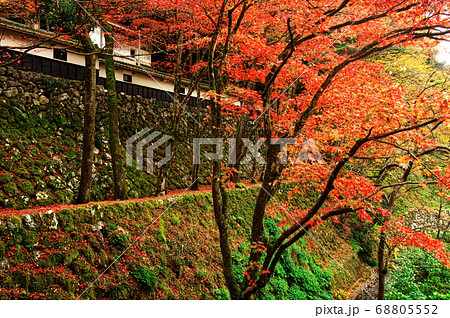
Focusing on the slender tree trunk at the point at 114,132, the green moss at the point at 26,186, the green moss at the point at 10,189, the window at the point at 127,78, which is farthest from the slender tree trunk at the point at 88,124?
the window at the point at 127,78

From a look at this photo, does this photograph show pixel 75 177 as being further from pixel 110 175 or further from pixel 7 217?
pixel 7 217

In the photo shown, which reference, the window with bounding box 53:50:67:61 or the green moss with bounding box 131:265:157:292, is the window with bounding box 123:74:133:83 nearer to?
the window with bounding box 53:50:67:61

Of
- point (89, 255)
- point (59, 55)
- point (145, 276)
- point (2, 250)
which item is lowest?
point (145, 276)

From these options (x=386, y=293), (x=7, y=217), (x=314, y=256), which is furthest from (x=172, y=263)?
(x=386, y=293)

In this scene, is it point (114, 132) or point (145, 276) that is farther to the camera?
point (114, 132)

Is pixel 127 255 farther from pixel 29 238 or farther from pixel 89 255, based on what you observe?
pixel 29 238

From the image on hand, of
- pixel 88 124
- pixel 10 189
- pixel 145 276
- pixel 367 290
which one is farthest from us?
pixel 367 290

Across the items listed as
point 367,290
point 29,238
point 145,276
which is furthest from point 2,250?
point 367,290

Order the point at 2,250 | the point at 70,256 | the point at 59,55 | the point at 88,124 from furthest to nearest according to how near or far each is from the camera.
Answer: the point at 59,55 < the point at 88,124 < the point at 70,256 < the point at 2,250

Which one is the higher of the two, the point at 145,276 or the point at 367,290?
the point at 145,276

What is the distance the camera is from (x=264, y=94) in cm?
740

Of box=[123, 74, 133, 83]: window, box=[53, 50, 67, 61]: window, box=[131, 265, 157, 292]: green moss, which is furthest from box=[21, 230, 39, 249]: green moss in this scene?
box=[123, 74, 133, 83]: window

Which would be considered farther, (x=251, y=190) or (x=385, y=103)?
(x=251, y=190)

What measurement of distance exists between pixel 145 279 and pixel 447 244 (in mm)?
19112
